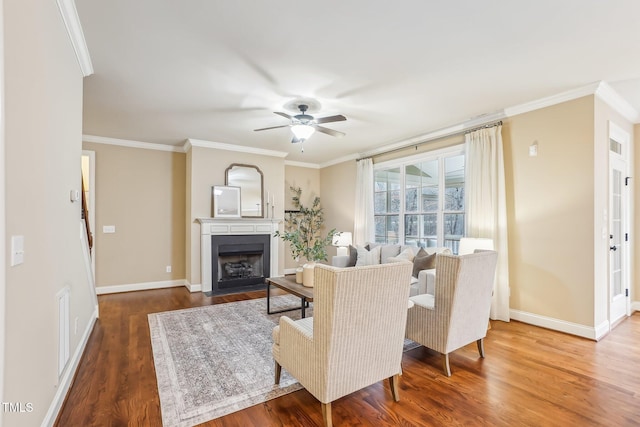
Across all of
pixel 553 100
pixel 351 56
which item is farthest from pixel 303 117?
pixel 553 100

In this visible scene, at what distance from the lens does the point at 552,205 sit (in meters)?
3.57

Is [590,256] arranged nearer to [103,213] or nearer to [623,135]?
[623,135]

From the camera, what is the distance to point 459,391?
90.7 inches

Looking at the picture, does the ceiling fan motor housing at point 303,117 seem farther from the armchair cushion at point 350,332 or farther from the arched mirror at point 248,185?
the arched mirror at point 248,185

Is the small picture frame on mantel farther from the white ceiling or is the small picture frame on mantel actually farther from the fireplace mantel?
the white ceiling

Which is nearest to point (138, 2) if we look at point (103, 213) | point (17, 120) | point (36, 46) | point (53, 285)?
point (36, 46)

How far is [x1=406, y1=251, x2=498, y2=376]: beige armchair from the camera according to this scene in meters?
2.47

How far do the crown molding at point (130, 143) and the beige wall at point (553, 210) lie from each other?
5517 mm

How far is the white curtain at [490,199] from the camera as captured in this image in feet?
12.8

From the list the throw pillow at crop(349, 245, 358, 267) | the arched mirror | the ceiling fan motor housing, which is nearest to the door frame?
the throw pillow at crop(349, 245, 358, 267)

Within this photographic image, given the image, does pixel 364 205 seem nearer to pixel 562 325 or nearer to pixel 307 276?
pixel 307 276

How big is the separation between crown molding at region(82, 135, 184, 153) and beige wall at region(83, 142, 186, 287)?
0.06 metres

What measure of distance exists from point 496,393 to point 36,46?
363 centimetres

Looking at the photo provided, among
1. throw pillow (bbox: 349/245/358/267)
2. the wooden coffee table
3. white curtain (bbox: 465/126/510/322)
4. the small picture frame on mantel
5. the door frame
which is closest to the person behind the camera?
the wooden coffee table
